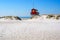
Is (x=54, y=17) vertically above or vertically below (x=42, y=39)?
below

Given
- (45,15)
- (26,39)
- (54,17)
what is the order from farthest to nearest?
(45,15)
(54,17)
(26,39)

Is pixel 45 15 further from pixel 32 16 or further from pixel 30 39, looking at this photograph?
pixel 30 39

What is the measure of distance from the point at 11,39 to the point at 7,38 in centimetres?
35

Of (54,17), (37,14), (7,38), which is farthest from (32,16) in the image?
(7,38)

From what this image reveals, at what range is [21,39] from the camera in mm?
7969

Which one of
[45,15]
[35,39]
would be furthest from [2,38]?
[45,15]

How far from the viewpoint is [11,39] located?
7.95 metres

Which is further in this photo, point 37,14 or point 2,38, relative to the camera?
point 37,14

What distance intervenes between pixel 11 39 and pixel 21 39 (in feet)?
1.43

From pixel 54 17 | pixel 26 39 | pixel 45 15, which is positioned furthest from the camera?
pixel 45 15

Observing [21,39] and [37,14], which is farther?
[37,14]

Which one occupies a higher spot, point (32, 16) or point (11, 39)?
point (11, 39)

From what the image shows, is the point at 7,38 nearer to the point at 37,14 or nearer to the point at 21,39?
the point at 21,39

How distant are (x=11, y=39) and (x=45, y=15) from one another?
20280mm
